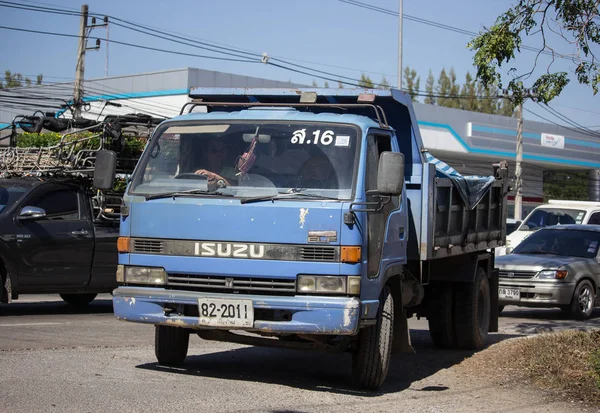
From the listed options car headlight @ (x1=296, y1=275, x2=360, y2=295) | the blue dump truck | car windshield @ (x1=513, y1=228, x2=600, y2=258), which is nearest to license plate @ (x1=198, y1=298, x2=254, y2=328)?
the blue dump truck

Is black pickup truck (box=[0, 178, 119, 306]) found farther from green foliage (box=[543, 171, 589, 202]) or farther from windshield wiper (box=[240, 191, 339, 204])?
green foliage (box=[543, 171, 589, 202])

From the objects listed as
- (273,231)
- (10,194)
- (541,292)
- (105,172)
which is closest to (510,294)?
(541,292)

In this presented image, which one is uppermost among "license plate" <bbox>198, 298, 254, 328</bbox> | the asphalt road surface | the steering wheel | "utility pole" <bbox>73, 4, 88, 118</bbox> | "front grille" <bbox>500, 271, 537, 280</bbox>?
"utility pole" <bbox>73, 4, 88, 118</bbox>

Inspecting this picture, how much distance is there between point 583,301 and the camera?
15.3m

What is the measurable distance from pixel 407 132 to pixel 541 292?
6879mm

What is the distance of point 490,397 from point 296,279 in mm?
2022

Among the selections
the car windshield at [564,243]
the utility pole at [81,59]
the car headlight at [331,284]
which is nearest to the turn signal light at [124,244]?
the car headlight at [331,284]

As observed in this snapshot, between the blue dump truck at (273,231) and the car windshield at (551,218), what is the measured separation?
559 inches

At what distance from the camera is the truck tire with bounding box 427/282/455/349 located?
10.5 metres

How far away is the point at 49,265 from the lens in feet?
40.0

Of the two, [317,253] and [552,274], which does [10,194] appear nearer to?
[317,253]

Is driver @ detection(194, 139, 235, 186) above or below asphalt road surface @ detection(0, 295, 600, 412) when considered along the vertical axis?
above

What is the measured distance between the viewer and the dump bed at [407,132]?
8.42 meters

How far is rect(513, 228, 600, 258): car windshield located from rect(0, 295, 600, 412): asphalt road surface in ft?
19.4
